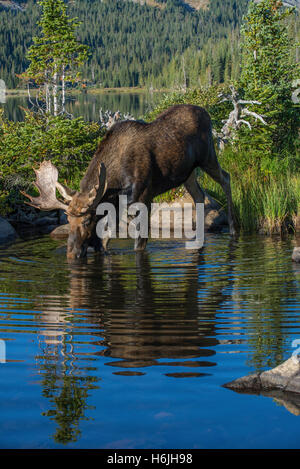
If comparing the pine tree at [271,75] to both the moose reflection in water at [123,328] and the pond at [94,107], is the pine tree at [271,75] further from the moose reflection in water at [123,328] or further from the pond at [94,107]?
the pond at [94,107]

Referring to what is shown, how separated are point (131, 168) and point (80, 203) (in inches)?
48.0

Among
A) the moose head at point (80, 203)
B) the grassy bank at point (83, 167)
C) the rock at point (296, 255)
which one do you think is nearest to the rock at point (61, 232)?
the grassy bank at point (83, 167)

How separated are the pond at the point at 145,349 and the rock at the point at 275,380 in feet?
0.35

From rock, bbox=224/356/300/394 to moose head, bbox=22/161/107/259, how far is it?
5.53 meters

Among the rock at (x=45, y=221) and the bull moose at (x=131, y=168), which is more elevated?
the bull moose at (x=131, y=168)

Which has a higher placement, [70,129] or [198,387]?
[70,129]

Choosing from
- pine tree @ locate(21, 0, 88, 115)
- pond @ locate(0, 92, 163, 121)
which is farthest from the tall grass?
pond @ locate(0, 92, 163, 121)

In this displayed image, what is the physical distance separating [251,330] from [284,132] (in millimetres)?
11588

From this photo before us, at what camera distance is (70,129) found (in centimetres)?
1520

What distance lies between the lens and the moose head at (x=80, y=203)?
9630mm

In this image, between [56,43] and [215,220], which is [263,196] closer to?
[215,220]

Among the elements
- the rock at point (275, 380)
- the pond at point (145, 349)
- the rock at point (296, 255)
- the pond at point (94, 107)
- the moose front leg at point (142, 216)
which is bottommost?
the pond at point (145, 349)
